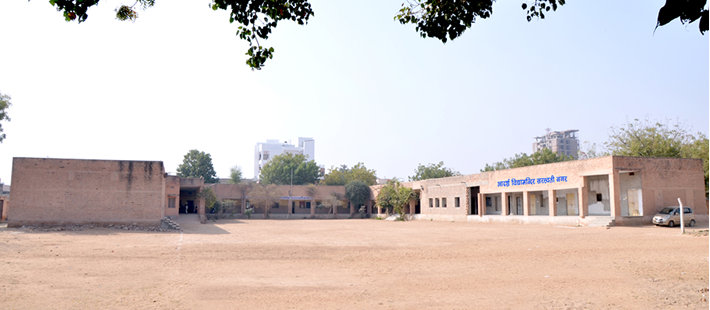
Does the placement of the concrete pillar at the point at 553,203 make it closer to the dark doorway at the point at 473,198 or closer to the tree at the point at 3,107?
the dark doorway at the point at 473,198

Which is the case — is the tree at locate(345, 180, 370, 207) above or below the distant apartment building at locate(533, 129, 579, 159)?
below

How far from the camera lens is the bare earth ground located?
805 centimetres

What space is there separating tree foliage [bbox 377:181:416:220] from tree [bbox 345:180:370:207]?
461cm

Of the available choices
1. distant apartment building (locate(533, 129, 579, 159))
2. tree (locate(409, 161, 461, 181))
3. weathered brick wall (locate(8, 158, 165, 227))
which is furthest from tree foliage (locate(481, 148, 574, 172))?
distant apartment building (locate(533, 129, 579, 159))

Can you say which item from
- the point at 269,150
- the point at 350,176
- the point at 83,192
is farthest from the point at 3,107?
the point at 269,150

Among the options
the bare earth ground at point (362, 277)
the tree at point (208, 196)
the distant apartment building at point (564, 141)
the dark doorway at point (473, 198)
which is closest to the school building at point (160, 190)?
the dark doorway at point (473, 198)

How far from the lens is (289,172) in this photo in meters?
78.0

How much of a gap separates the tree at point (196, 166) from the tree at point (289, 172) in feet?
30.4

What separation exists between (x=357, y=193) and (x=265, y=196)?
11.9 meters

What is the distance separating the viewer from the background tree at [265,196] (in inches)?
2201

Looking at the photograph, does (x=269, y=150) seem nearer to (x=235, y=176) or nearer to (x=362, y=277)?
(x=235, y=176)

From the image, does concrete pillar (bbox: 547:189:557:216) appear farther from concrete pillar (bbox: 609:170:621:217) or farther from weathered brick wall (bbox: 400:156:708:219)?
concrete pillar (bbox: 609:170:621:217)

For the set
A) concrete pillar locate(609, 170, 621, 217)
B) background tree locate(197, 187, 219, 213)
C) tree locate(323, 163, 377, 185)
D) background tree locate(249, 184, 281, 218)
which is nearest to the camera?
concrete pillar locate(609, 170, 621, 217)

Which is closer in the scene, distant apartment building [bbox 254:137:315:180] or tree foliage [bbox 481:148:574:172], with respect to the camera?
tree foliage [bbox 481:148:574:172]
